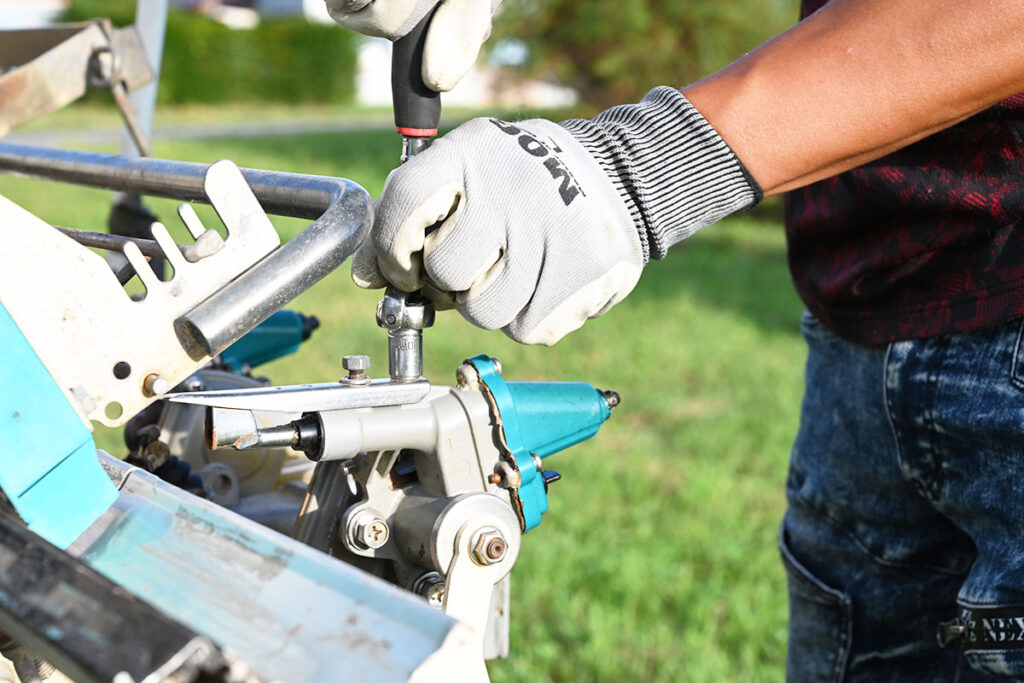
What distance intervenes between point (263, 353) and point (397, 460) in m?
0.56

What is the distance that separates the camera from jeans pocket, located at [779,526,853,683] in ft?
5.75

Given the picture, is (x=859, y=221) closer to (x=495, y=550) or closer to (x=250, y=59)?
(x=495, y=550)

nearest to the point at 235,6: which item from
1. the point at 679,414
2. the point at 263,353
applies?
the point at 679,414

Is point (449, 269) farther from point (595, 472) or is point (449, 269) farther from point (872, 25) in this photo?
point (595, 472)

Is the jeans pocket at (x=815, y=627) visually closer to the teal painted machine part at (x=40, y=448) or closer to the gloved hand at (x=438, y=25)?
the gloved hand at (x=438, y=25)

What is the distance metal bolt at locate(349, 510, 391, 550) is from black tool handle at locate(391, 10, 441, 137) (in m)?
0.45

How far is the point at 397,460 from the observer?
4.15ft

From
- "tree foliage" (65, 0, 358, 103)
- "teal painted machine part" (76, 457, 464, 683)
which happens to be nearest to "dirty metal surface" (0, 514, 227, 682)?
"teal painted machine part" (76, 457, 464, 683)

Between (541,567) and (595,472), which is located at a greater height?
(541,567)

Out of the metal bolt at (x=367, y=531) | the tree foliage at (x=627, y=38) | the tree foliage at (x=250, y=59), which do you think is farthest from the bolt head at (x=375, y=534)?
the tree foliage at (x=250, y=59)

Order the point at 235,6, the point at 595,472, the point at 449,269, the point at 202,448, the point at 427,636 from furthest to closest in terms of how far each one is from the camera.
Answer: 1. the point at 235,6
2. the point at 595,472
3. the point at 202,448
4. the point at 449,269
5. the point at 427,636

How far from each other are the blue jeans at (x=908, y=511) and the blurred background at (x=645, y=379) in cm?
66

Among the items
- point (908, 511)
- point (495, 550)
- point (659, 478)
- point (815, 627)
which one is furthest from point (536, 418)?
point (659, 478)

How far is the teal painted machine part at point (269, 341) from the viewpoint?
5.59ft
